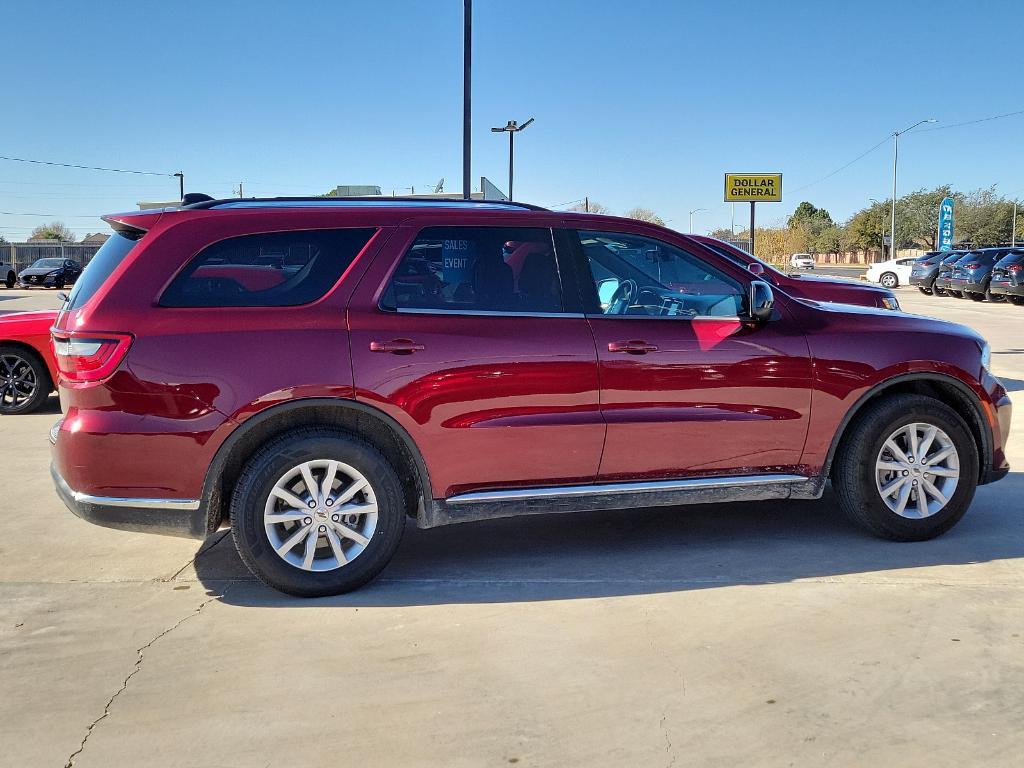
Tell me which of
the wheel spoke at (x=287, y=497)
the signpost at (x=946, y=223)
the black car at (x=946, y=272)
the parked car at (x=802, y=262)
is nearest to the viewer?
the wheel spoke at (x=287, y=497)

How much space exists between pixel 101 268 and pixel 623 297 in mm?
2462

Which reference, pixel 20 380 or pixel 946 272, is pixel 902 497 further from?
pixel 946 272

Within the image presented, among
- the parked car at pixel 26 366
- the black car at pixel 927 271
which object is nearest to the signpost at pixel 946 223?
the black car at pixel 927 271

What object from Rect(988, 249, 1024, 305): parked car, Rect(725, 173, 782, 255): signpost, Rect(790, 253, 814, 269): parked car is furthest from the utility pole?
Rect(790, 253, 814, 269): parked car

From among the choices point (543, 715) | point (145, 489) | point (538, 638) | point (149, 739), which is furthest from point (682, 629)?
point (145, 489)

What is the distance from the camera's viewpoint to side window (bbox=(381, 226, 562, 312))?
4645 mm

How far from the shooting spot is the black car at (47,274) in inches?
1670

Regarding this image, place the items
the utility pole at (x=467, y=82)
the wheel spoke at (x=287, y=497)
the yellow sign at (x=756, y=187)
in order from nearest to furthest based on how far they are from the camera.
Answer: the wheel spoke at (x=287, y=497)
the utility pole at (x=467, y=82)
the yellow sign at (x=756, y=187)

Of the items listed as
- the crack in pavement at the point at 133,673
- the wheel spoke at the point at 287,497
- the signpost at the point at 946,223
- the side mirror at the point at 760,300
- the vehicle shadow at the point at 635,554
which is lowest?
the crack in pavement at the point at 133,673

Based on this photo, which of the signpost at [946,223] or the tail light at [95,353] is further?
the signpost at [946,223]

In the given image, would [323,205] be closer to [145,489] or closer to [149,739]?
[145,489]

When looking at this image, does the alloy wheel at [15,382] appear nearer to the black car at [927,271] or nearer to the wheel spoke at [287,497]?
the wheel spoke at [287,497]

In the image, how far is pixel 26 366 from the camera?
9.92 m

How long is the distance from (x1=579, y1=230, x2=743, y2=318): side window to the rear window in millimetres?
2154
